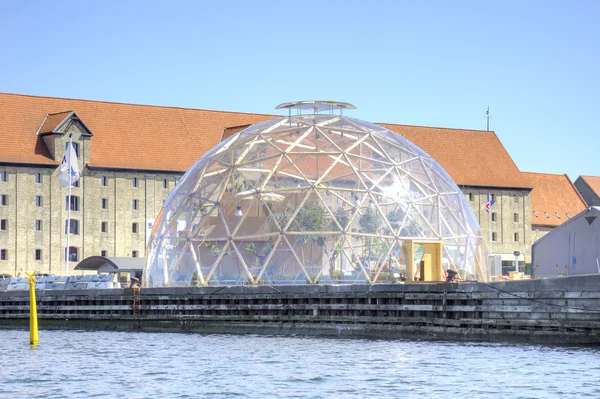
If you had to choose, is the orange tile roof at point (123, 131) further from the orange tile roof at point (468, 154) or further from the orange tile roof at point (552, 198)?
the orange tile roof at point (552, 198)

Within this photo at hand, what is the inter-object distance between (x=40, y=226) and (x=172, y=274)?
190 ft

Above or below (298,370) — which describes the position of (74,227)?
above

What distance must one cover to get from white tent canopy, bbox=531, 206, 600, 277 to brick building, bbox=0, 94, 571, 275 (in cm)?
Answer: 4832

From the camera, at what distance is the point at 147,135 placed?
4660 inches

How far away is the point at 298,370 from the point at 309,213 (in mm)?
18516

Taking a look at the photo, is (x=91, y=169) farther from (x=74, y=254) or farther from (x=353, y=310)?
(x=353, y=310)

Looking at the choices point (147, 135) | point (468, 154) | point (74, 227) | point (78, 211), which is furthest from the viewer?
point (468, 154)

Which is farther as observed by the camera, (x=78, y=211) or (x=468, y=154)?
(x=468, y=154)

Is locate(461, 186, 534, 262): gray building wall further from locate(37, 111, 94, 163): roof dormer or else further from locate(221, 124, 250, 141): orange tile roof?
locate(37, 111, 94, 163): roof dormer

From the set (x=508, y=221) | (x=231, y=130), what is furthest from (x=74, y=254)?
(x=508, y=221)

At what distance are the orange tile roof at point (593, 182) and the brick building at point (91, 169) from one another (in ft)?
166

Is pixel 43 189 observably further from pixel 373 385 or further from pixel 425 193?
pixel 373 385

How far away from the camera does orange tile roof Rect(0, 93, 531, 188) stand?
367ft

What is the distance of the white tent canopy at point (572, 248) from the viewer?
55.9 m
